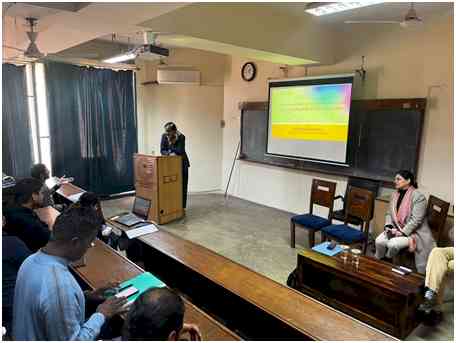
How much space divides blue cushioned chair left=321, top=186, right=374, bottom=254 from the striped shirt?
2708mm

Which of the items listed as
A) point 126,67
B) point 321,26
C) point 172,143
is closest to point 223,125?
point 172,143

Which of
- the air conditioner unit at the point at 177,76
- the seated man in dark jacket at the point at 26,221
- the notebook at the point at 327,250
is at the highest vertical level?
the air conditioner unit at the point at 177,76

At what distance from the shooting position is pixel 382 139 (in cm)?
429

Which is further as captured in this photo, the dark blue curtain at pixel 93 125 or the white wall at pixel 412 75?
the dark blue curtain at pixel 93 125

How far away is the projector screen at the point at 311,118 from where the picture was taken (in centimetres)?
446

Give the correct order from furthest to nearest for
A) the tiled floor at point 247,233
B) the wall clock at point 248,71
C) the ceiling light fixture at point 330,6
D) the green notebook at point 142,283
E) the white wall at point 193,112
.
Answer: the white wall at point 193,112
the wall clock at point 248,71
the tiled floor at point 247,233
the ceiling light fixture at point 330,6
the green notebook at point 142,283

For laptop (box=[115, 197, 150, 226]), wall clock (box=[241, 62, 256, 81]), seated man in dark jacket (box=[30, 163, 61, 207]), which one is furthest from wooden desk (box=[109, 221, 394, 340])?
wall clock (box=[241, 62, 256, 81])

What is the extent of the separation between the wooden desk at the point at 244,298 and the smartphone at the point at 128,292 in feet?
1.76

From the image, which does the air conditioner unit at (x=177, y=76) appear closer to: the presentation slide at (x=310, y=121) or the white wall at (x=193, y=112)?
the white wall at (x=193, y=112)

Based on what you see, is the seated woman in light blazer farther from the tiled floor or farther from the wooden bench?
the wooden bench

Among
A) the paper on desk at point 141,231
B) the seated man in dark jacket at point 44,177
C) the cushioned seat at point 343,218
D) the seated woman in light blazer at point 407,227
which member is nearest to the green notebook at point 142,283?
the paper on desk at point 141,231

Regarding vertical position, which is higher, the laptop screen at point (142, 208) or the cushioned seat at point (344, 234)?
the laptop screen at point (142, 208)

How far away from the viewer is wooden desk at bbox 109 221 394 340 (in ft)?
5.54

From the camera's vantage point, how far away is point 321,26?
456 cm
